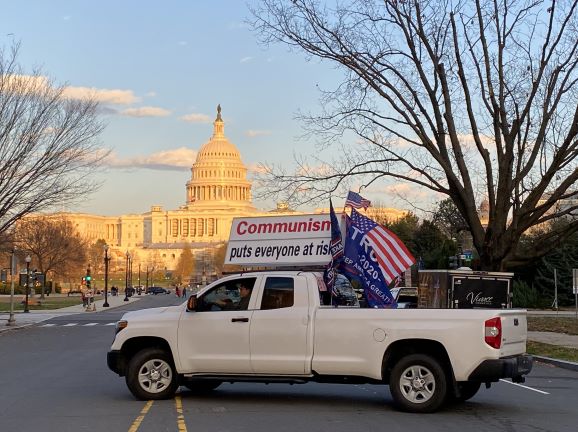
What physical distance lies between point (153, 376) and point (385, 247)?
408 centimetres

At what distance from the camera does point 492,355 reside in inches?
428

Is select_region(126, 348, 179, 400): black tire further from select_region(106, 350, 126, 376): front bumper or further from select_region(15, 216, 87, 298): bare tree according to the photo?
select_region(15, 216, 87, 298): bare tree

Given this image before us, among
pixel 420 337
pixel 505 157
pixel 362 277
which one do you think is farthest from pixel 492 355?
pixel 505 157

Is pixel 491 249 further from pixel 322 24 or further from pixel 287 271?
pixel 287 271

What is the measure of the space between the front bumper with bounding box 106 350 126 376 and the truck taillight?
5295 millimetres

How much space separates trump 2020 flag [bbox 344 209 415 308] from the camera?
42.3 ft

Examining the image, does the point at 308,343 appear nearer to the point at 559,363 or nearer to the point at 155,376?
the point at 155,376

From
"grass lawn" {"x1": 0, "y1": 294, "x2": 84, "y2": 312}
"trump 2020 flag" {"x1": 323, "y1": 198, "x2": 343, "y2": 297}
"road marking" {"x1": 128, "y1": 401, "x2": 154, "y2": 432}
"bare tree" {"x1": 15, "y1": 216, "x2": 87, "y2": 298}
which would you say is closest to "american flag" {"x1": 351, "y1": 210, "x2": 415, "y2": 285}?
"trump 2020 flag" {"x1": 323, "y1": 198, "x2": 343, "y2": 297}

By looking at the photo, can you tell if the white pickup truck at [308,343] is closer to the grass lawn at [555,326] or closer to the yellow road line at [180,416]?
the yellow road line at [180,416]

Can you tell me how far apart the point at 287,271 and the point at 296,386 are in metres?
3.01

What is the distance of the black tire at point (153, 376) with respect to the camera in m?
12.2

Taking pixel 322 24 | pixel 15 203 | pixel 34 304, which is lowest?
pixel 34 304

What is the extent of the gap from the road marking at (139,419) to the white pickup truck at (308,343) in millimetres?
436

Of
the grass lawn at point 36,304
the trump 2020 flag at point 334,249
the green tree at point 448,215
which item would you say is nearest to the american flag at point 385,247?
the trump 2020 flag at point 334,249
